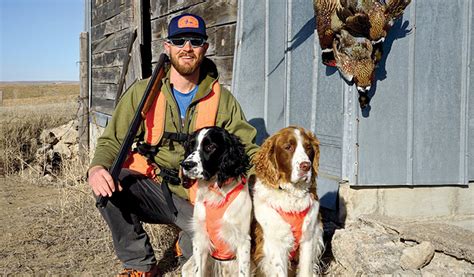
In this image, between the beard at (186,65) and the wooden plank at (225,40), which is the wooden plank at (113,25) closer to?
the wooden plank at (225,40)

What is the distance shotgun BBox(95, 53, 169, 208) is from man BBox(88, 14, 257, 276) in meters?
0.07

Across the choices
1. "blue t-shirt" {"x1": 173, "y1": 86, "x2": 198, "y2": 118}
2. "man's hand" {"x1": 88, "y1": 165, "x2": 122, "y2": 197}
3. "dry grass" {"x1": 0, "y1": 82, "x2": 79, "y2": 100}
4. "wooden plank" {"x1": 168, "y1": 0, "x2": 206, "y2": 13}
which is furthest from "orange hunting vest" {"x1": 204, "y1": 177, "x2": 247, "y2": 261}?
"dry grass" {"x1": 0, "y1": 82, "x2": 79, "y2": 100}

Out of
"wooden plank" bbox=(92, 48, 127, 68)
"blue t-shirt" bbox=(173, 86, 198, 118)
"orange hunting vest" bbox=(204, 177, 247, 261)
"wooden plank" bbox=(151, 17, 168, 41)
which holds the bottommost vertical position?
"orange hunting vest" bbox=(204, 177, 247, 261)

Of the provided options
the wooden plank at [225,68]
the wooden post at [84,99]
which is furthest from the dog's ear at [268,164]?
the wooden post at [84,99]

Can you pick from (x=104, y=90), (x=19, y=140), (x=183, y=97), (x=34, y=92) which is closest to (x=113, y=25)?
(x=104, y=90)

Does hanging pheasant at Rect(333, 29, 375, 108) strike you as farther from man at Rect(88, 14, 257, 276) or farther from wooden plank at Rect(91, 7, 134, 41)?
wooden plank at Rect(91, 7, 134, 41)

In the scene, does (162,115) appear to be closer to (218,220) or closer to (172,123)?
(172,123)

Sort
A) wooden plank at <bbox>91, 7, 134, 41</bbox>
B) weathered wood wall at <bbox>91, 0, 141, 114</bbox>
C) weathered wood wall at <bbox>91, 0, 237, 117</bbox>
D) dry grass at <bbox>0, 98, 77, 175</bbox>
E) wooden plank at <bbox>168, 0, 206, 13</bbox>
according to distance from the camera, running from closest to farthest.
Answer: weathered wood wall at <bbox>91, 0, 237, 117</bbox> → wooden plank at <bbox>168, 0, 206, 13</bbox> → weathered wood wall at <bbox>91, 0, 141, 114</bbox> → wooden plank at <bbox>91, 7, 134, 41</bbox> → dry grass at <bbox>0, 98, 77, 175</bbox>

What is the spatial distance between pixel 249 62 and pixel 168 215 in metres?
2.20

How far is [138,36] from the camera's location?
8.45m

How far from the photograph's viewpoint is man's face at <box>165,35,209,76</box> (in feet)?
14.0

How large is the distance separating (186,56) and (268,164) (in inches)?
48.2

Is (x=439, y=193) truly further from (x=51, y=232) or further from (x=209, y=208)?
(x=51, y=232)

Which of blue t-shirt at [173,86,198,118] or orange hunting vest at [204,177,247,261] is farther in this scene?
blue t-shirt at [173,86,198,118]
